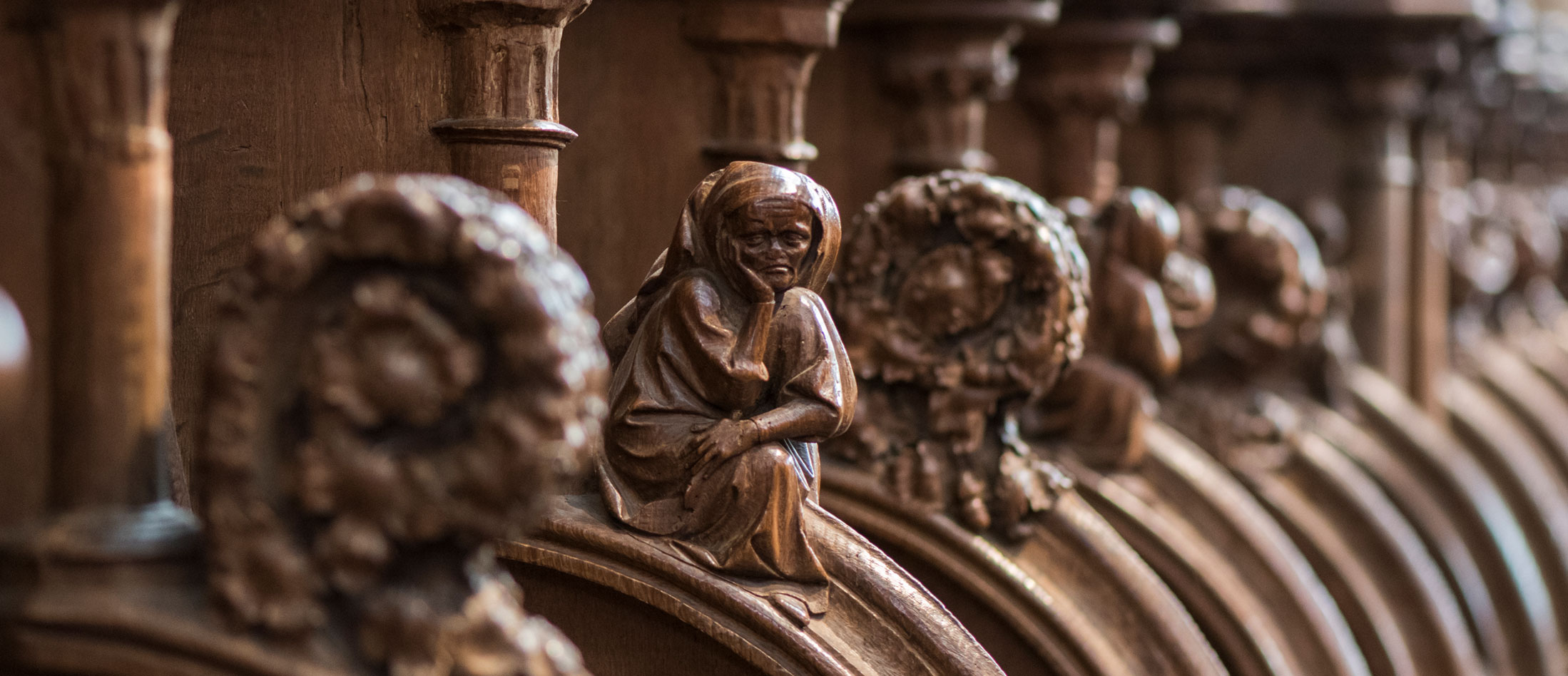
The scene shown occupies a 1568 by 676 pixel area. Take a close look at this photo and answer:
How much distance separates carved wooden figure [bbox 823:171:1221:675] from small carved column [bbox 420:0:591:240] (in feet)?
2.37

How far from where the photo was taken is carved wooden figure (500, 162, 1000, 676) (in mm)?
2227

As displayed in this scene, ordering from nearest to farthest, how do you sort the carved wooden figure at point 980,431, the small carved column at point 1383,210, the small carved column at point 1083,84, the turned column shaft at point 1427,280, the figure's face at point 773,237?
the figure's face at point 773,237, the carved wooden figure at point 980,431, the small carved column at point 1083,84, the small carved column at point 1383,210, the turned column shaft at point 1427,280

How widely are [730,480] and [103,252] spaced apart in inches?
32.4

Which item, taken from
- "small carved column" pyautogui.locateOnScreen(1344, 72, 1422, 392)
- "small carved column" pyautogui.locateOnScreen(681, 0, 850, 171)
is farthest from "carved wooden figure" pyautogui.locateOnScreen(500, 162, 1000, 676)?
"small carved column" pyautogui.locateOnScreen(1344, 72, 1422, 392)

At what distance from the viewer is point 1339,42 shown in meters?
5.80

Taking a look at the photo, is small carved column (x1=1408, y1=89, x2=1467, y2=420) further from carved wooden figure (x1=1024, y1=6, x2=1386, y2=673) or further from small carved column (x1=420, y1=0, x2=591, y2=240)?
small carved column (x1=420, y1=0, x2=591, y2=240)

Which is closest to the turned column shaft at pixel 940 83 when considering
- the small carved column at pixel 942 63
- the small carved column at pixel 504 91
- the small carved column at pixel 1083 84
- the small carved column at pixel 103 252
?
the small carved column at pixel 942 63

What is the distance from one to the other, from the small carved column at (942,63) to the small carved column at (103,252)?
2404 millimetres

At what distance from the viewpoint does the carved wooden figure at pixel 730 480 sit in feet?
7.30

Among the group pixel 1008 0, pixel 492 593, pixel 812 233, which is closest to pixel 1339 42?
pixel 1008 0

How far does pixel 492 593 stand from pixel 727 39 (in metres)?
1.65

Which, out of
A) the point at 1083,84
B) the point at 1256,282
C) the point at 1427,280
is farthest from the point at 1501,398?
the point at 1083,84

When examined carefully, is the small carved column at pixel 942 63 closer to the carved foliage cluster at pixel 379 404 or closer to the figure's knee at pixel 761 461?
the figure's knee at pixel 761 461

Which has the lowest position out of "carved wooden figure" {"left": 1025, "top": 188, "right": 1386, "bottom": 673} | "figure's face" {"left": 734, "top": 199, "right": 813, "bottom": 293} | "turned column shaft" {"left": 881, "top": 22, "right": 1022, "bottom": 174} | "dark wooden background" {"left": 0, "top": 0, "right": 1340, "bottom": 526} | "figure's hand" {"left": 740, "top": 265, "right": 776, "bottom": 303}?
"carved wooden figure" {"left": 1025, "top": 188, "right": 1386, "bottom": 673}
